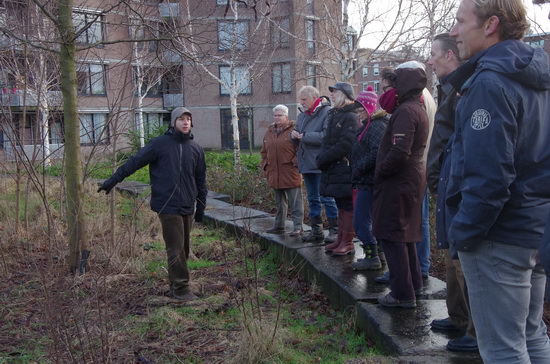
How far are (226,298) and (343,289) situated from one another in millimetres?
1232

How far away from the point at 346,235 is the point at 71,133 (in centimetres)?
322

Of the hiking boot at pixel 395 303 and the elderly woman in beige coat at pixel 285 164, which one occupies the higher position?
the elderly woman in beige coat at pixel 285 164

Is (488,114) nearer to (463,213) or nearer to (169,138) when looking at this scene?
(463,213)

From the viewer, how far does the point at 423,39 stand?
17359 mm

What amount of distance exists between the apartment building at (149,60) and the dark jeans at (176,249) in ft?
4.94

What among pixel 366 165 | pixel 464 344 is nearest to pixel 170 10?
pixel 366 165

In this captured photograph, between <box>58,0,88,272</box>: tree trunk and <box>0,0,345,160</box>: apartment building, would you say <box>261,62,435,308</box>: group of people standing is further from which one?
<box>58,0,88,272</box>: tree trunk

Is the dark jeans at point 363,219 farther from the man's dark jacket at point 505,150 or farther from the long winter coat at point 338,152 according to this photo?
the man's dark jacket at point 505,150

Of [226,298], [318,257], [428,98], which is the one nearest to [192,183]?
[226,298]

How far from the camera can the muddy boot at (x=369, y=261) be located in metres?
5.24

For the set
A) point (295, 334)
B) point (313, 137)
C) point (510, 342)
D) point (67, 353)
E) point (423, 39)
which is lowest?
point (295, 334)

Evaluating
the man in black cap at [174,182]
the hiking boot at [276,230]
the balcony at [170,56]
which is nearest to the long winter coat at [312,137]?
the hiking boot at [276,230]

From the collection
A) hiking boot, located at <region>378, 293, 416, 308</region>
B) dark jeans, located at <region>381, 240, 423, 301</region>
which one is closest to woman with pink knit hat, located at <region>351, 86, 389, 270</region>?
dark jeans, located at <region>381, 240, 423, 301</region>

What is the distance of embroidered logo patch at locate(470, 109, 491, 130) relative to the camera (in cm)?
215
